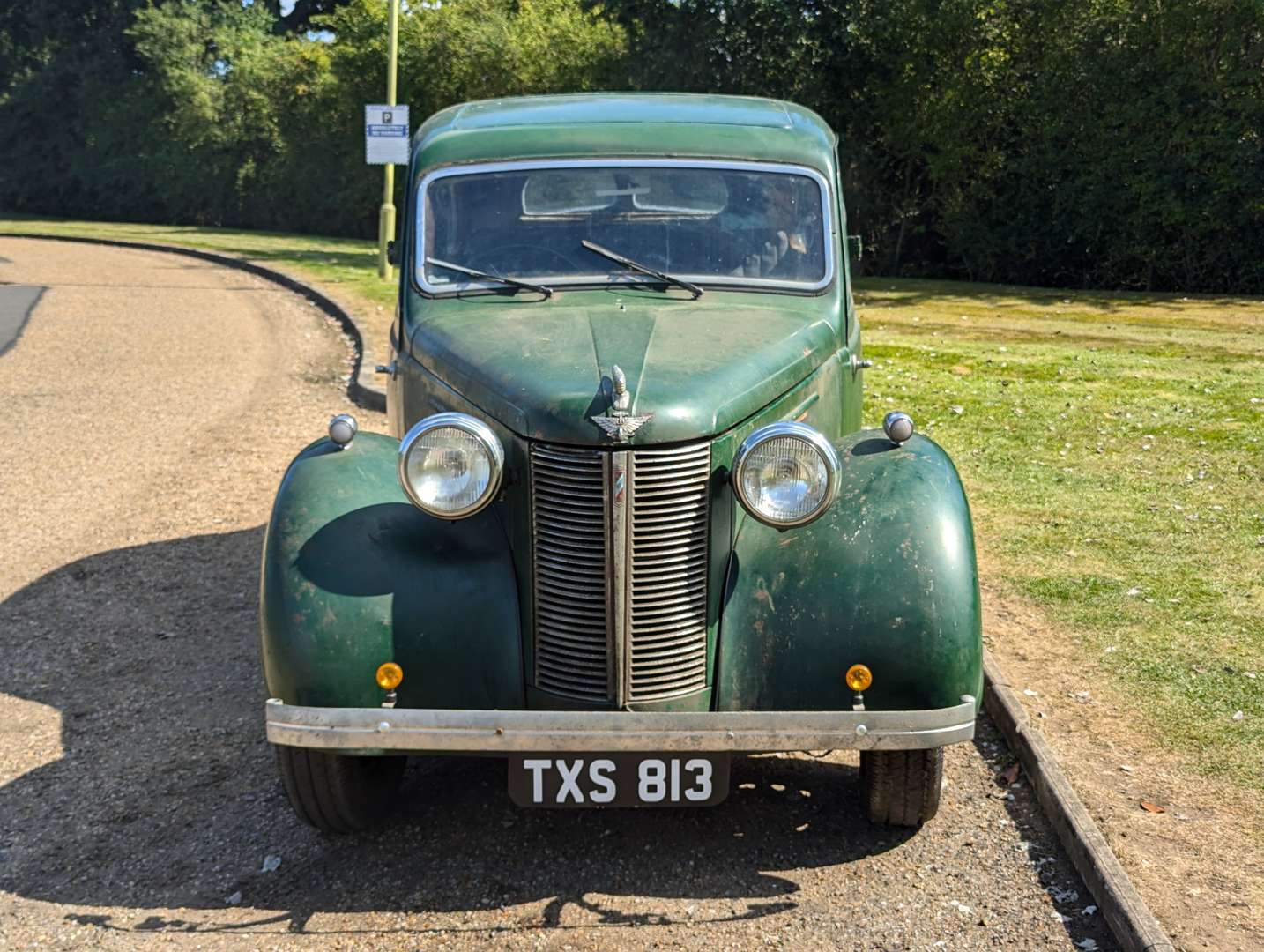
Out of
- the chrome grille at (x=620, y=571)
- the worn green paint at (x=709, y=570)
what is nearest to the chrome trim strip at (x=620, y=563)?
the chrome grille at (x=620, y=571)

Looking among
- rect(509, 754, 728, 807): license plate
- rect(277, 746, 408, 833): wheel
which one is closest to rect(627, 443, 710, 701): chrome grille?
rect(509, 754, 728, 807): license plate

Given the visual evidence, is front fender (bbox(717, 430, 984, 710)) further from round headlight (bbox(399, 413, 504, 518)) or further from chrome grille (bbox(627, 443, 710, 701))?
round headlight (bbox(399, 413, 504, 518))

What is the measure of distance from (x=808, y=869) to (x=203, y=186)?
120 ft

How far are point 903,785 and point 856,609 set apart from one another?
2.13 feet

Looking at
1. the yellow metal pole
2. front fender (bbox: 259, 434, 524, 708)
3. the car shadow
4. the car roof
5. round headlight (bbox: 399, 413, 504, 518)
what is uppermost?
the yellow metal pole

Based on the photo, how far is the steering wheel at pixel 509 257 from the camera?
5.28m

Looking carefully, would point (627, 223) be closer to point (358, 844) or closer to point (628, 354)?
point (628, 354)

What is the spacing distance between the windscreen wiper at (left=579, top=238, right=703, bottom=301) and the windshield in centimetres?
2

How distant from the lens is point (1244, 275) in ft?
63.6

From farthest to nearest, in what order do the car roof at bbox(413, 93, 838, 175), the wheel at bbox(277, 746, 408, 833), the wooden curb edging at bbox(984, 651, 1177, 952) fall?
the car roof at bbox(413, 93, 838, 175)
the wheel at bbox(277, 746, 408, 833)
the wooden curb edging at bbox(984, 651, 1177, 952)

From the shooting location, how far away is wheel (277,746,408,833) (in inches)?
168

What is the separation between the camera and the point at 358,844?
4480 mm

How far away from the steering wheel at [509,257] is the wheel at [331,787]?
74.8 inches

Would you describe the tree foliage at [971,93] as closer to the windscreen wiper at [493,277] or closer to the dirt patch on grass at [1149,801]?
the dirt patch on grass at [1149,801]
